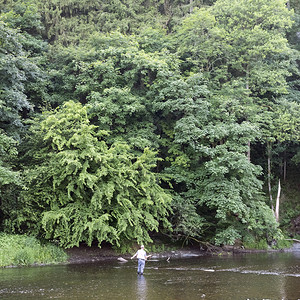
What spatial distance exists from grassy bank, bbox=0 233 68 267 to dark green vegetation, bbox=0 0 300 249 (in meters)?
0.76

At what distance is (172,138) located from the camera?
27688 mm

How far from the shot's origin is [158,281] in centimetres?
1351

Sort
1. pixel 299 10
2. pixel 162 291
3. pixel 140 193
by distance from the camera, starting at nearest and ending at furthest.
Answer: pixel 162 291, pixel 140 193, pixel 299 10

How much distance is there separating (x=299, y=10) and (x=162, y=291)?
1256 inches

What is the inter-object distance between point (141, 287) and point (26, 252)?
839 centimetres

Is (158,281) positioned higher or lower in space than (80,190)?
lower

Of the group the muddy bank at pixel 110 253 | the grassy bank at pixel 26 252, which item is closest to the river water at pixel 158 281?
the grassy bank at pixel 26 252

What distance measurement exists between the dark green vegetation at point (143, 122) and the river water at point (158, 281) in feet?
10.8

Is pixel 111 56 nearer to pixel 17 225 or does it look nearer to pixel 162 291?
pixel 17 225

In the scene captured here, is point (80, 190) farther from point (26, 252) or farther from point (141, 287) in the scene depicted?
point (141, 287)

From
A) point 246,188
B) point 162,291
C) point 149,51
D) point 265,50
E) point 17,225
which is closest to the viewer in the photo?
point 162,291

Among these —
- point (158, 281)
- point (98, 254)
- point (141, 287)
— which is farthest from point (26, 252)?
point (141, 287)

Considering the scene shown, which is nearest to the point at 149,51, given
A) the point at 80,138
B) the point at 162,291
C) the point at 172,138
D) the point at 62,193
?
the point at 172,138

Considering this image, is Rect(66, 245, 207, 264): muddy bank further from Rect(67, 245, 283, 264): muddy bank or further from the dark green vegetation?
the dark green vegetation
